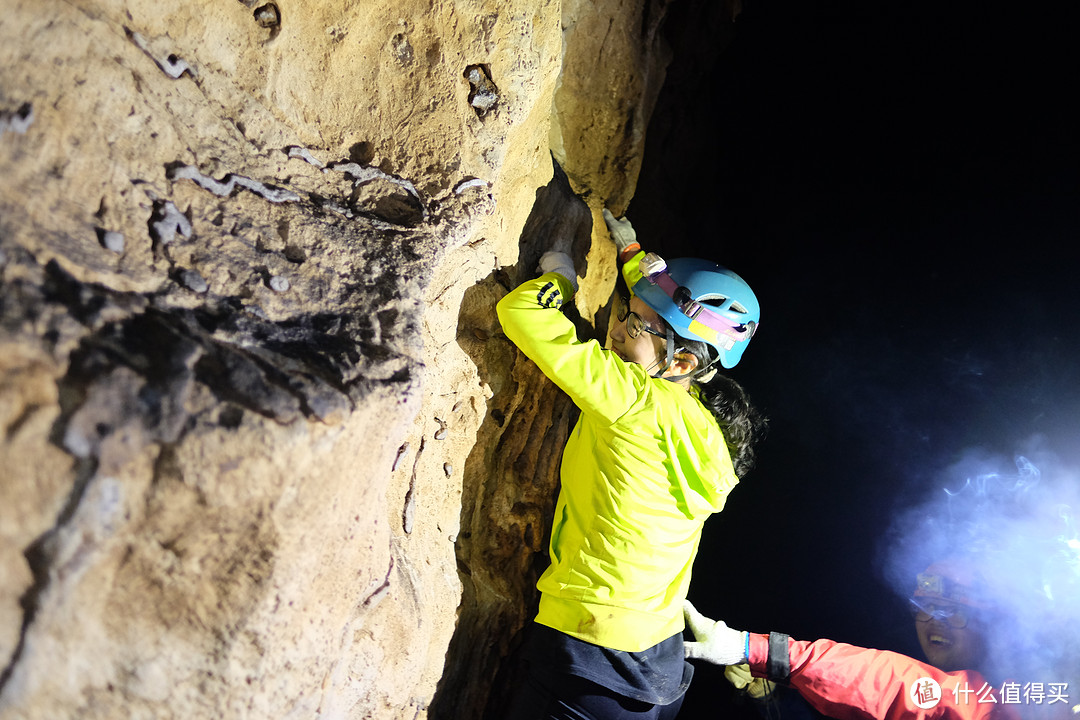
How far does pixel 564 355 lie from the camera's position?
77.5 inches

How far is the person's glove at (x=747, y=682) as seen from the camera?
3238 millimetres

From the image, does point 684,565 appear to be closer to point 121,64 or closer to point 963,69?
point 121,64

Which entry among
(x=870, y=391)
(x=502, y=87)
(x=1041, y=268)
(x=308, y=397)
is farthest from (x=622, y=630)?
(x=1041, y=268)

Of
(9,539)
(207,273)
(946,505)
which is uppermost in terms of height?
(946,505)

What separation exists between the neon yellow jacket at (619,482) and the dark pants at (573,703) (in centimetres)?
18

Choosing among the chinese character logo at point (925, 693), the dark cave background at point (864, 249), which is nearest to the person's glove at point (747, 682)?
the dark cave background at point (864, 249)

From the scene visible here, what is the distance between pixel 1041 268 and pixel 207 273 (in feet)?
11.2

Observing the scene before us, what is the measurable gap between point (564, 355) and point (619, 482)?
484 mm

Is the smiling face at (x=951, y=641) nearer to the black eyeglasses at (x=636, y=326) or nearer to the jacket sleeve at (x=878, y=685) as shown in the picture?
the jacket sleeve at (x=878, y=685)

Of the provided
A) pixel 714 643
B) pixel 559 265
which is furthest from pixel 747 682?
pixel 559 265

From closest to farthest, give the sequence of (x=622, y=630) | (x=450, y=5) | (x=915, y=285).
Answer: (x=450, y=5)
(x=622, y=630)
(x=915, y=285)

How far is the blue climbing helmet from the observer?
92.4 inches

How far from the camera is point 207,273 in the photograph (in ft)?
4.72

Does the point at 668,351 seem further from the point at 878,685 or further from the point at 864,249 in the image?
the point at 878,685
